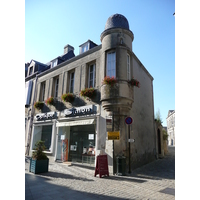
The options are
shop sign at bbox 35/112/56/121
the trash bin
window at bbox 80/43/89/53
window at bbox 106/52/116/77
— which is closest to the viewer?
the trash bin

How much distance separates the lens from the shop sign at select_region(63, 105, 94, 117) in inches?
401

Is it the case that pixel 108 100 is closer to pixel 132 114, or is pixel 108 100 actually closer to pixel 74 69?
pixel 132 114

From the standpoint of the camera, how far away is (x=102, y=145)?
29.6ft

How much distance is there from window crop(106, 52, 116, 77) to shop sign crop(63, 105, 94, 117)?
224cm

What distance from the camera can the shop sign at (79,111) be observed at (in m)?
10.2

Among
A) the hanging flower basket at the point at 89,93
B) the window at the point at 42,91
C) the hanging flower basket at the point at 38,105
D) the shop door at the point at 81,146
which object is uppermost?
the window at the point at 42,91

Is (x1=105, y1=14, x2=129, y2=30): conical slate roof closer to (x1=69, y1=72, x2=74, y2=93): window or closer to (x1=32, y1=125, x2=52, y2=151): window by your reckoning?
(x1=69, y1=72, x2=74, y2=93): window

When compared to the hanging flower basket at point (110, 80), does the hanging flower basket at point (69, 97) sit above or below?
below

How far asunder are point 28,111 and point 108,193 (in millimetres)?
13524

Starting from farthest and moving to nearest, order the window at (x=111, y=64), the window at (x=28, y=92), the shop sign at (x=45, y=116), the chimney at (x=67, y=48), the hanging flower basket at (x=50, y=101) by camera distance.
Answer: the chimney at (x=67, y=48) < the window at (x=28, y=92) < the hanging flower basket at (x=50, y=101) < the shop sign at (x=45, y=116) < the window at (x=111, y=64)

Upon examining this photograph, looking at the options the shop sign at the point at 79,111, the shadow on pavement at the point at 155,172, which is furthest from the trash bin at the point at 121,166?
the shop sign at the point at 79,111

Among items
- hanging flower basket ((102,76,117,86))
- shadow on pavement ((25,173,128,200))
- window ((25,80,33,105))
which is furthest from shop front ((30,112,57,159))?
shadow on pavement ((25,173,128,200))

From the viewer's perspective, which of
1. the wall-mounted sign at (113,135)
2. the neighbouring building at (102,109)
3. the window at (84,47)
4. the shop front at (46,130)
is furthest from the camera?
the window at (84,47)

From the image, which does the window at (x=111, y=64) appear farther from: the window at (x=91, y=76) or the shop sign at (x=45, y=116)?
the shop sign at (x=45, y=116)
